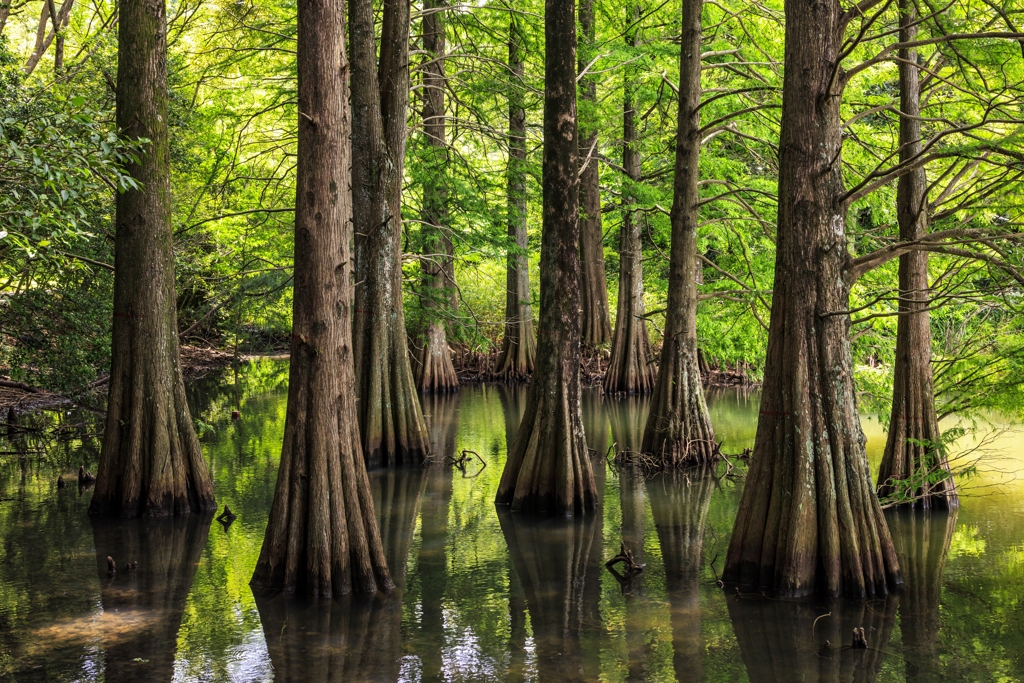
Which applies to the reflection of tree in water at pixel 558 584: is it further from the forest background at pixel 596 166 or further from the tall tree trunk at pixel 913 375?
the tall tree trunk at pixel 913 375

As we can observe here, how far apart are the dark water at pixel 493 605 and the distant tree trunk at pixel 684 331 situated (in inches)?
48.8

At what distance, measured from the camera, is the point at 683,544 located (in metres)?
8.00

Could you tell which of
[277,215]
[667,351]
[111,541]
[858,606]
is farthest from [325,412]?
[277,215]

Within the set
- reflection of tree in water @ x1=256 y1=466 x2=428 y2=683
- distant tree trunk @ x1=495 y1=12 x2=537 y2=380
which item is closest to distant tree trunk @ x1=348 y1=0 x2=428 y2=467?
reflection of tree in water @ x1=256 y1=466 x2=428 y2=683

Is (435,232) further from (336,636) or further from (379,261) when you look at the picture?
(336,636)

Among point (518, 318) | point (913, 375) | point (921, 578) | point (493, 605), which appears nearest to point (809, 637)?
point (921, 578)

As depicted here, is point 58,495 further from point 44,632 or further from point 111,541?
point 44,632

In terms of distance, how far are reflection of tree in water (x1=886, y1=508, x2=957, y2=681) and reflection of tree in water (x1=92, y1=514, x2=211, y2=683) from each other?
428 cm

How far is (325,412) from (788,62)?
4.21 m

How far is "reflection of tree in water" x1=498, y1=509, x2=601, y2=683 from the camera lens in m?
5.27

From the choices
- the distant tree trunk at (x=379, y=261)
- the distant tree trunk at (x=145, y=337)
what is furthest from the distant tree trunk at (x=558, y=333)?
the distant tree trunk at (x=145, y=337)

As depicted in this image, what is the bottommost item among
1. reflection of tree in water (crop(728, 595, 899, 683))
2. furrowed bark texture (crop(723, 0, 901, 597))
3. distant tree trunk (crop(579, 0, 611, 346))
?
reflection of tree in water (crop(728, 595, 899, 683))

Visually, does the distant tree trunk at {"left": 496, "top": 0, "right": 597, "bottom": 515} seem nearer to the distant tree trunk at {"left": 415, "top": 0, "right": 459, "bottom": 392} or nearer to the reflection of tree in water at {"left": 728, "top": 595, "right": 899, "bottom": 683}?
the reflection of tree in water at {"left": 728, "top": 595, "right": 899, "bottom": 683}

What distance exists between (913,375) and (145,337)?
24.0ft
